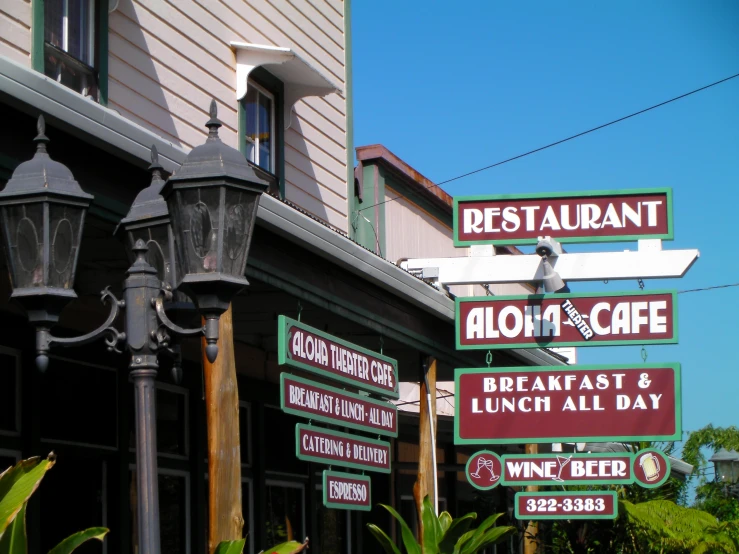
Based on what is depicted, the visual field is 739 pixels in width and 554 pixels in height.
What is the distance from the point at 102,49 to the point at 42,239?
17.0ft

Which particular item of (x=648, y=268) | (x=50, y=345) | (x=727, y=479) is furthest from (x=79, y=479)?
(x=727, y=479)

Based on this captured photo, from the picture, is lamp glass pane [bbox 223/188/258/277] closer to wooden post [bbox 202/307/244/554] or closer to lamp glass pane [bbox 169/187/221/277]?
lamp glass pane [bbox 169/187/221/277]

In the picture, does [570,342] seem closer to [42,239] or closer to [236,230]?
[236,230]

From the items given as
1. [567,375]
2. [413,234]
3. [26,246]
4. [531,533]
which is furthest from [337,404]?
[413,234]

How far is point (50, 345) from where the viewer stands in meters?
→ 5.32

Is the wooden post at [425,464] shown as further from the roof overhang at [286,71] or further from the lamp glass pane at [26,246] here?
the lamp glass pane at [26,246]

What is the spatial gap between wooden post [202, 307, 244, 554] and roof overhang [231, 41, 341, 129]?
455 centimetres

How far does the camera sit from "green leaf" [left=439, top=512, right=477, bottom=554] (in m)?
10.8

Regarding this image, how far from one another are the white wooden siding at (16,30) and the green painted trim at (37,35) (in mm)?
31

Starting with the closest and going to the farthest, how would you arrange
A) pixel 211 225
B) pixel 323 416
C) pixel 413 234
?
pixel 211 225 → pixel 323 416 → pixel 413 234

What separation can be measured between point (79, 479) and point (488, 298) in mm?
4449

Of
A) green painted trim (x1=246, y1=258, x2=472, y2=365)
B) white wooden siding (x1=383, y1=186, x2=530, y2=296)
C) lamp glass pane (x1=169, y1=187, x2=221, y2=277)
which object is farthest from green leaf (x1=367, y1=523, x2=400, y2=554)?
white wooden siding (x1=383, y1=186, x2=530, y2=296)

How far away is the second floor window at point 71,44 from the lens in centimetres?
947

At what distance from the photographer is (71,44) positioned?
32.1 ft
